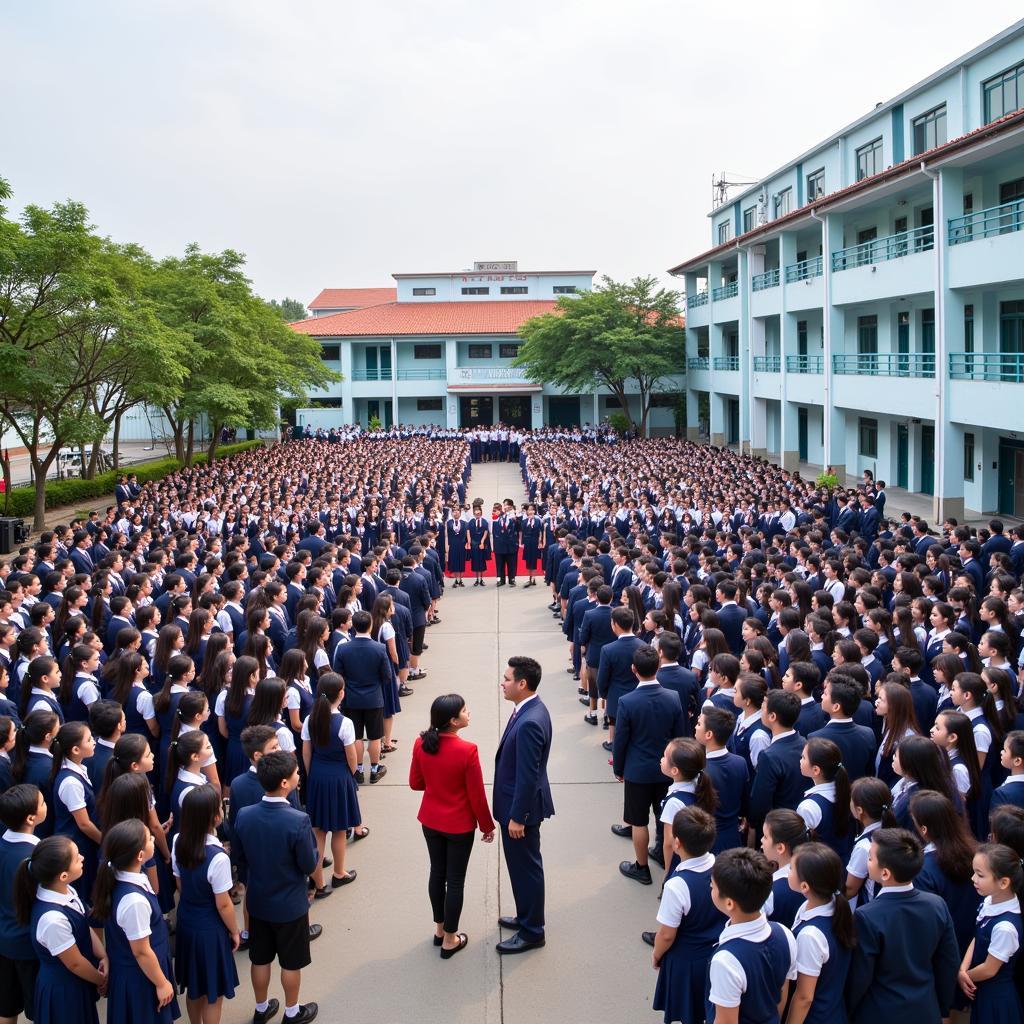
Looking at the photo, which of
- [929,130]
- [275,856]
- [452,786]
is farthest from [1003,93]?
[275,856]

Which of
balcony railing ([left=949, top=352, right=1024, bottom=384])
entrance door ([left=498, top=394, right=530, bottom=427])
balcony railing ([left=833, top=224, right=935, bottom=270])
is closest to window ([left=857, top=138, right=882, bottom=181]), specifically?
balcony railing ([left=833, top=224, right=935, bottom=270])

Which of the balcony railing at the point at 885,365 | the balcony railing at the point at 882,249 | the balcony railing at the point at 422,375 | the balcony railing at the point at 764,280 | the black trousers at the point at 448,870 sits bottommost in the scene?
the black trousers at the point at 448,870

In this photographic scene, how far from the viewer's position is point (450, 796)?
545 centimetres

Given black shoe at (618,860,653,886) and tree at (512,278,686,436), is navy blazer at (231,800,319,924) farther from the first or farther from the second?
tree at (512,278,686,436)

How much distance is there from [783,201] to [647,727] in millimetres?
33502

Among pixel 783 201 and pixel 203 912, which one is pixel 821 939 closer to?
pixel 203 912

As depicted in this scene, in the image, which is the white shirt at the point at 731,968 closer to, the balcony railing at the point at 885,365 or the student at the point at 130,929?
the student at the point at 130,929

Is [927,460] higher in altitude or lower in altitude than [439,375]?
lower

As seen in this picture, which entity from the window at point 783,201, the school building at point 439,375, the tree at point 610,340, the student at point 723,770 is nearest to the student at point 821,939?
the student at point 723,770

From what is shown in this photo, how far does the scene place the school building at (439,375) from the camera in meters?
49.8

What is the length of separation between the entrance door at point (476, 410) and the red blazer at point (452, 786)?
4655cm

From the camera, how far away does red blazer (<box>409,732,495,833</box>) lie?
5391mm

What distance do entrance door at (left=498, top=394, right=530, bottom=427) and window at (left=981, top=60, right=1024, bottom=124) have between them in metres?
31.7

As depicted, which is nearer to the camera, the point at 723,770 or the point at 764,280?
the point at 723,770
